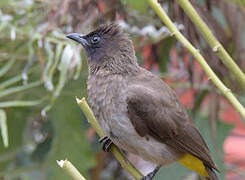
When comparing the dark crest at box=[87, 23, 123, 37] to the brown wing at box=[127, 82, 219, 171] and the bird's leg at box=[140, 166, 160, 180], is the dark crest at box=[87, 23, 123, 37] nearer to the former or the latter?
the brown wing at box=[127, 82, 219, 171]

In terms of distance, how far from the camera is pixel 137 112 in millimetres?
1972

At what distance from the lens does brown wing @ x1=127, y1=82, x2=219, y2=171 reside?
197cm

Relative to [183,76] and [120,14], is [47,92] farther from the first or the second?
[183,76]

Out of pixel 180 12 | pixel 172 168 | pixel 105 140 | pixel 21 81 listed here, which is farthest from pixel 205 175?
pixel 21 81

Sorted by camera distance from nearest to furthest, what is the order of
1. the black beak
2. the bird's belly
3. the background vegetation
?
the bird's belly, the black beak, the background vegetation

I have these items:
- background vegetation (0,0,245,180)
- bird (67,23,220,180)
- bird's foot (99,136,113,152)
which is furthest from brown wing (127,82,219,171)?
background vegetation (0,0,245,180)

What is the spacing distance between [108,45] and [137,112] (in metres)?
0.34

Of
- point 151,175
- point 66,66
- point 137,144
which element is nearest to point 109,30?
point 66,66

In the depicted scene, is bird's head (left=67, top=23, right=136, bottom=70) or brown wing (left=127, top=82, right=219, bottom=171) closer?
brown wing (left=127, top=82, right=219, bottom=171)

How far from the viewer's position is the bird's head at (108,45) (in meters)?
2.12

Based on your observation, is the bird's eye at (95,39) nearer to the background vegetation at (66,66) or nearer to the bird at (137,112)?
the bird at (137,112)

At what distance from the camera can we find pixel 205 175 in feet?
6.86

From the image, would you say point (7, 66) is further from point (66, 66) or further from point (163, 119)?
point (163, 119)

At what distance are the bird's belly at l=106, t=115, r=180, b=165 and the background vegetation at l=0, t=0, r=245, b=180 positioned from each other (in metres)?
0.20
